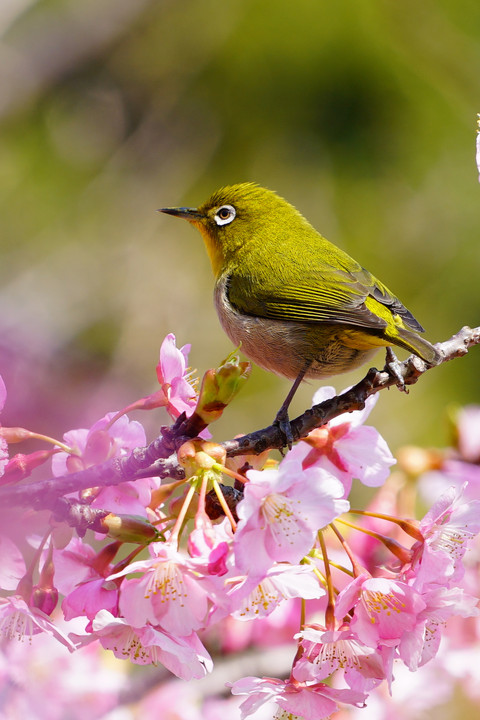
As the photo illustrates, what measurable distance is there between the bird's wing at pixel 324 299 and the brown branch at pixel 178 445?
339 mm

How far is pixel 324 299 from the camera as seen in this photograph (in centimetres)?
221

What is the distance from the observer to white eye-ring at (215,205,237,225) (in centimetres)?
288

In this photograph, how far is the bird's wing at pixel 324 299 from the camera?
208 cm

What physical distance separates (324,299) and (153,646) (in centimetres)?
124

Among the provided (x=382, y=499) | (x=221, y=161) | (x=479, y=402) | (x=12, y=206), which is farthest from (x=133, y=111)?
(x=382, y=499)

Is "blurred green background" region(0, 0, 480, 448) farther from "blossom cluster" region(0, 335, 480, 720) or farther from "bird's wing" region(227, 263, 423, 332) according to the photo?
"blossom cluster" region(0, 335, 480, 720)

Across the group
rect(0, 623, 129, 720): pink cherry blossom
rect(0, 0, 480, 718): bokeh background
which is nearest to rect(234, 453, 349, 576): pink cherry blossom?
rect(0, 623, 129, 720): pink cherry blossom

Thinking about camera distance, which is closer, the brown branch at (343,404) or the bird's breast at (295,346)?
the brown branch at (343,404)

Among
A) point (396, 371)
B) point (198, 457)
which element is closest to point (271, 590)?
point (198, 457)

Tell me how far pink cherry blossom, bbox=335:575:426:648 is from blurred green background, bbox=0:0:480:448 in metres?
3.29

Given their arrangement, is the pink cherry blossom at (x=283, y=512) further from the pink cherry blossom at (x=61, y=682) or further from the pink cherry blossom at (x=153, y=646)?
the pink cherry blossom at (x=61, y=682)

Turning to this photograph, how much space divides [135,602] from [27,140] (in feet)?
30.6

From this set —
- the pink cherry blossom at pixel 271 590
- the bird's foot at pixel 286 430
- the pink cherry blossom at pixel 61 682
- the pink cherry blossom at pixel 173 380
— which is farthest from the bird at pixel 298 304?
the pink cherry blossom at pixel 61 682

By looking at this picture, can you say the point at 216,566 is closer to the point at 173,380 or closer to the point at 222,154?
the point at 173,380
